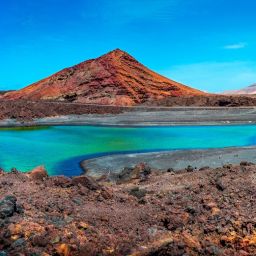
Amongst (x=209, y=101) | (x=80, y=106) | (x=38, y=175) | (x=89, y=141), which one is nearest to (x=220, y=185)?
(x=38, y=175)

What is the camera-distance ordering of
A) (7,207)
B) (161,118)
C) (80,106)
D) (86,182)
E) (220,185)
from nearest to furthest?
1. (7,207)
2. (86,182)
3. (220,185)
4. (161,118)
5. (80,106)

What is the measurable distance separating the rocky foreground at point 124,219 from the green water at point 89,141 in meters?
9.57

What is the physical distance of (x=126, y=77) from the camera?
68688 millimetres

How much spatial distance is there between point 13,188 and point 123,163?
1070cm

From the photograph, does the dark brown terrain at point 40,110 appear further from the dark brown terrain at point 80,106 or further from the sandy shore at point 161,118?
the sandy shore at point 161,118

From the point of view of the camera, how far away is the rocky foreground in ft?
23.6

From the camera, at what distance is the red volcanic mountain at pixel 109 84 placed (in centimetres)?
6631

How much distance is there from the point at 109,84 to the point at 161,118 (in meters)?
23.1

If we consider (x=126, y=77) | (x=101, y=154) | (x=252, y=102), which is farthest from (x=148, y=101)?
(x=101, y=154)

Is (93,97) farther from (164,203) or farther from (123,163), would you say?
(164,203)

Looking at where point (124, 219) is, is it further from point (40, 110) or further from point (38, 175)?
point (40, 110)

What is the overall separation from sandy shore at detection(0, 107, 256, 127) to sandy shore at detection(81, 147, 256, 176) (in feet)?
59.1

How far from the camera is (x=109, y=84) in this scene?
67.1 metres

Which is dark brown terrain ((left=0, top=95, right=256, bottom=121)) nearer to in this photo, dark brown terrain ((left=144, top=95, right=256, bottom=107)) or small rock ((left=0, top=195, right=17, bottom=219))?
dark brown terrain ((left=144, top=95, right=256, bottom=107))
